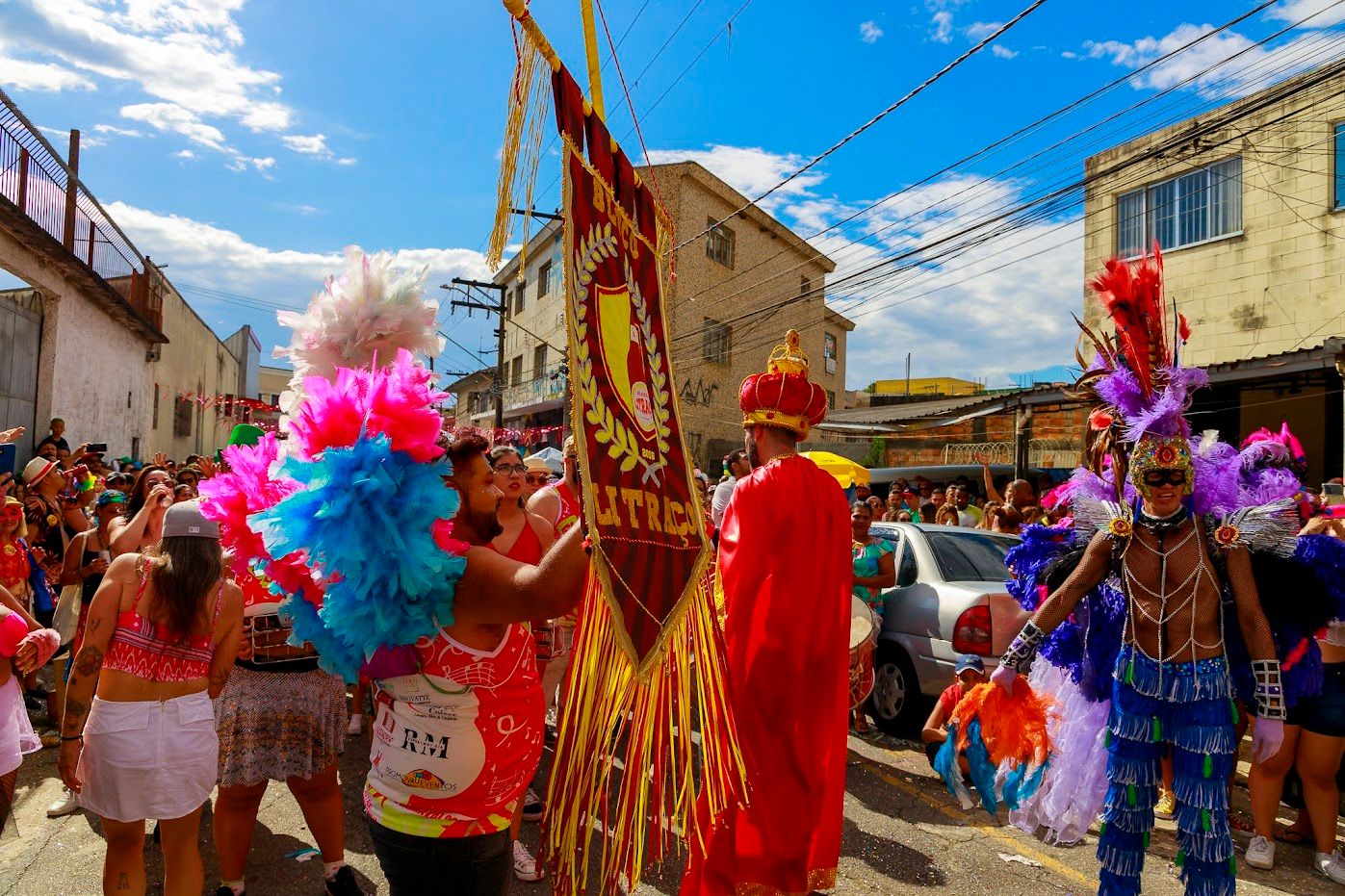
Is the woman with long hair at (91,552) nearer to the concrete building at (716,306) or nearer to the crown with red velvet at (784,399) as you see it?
the crown with red velvet at (784,399)

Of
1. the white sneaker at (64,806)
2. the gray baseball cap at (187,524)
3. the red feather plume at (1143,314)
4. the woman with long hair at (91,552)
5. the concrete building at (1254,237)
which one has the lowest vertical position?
the white sneaker at (64,806)

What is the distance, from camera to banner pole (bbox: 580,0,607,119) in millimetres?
1906

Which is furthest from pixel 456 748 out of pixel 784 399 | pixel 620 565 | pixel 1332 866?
pixel 1332 866

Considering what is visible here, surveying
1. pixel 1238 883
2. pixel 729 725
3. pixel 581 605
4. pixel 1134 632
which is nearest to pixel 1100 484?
pixel 1134 632

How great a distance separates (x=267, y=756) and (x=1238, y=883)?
428cm

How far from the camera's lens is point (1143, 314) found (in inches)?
138

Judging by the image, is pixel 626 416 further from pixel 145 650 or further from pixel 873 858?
pixel 873 858

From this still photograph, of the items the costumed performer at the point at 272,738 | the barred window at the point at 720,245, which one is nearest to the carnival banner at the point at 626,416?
the costumed performer at the point at 272,738

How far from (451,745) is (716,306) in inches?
1016

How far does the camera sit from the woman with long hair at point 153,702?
297 cm

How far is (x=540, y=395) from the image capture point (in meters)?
32.2

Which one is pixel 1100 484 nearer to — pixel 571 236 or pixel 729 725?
pixel 729 725

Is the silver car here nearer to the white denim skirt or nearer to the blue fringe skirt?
the blue fringe skirt

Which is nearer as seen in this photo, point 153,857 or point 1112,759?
point 1112,759
